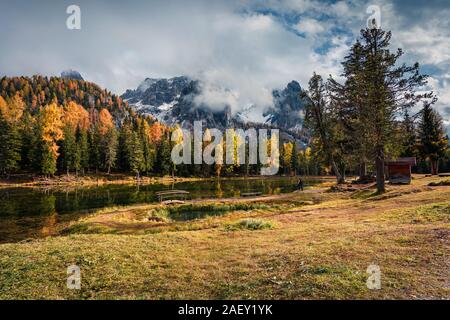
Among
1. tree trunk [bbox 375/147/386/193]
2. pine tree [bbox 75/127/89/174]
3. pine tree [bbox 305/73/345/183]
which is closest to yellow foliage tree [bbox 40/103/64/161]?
pine tree [bbox 75/127/89/174]

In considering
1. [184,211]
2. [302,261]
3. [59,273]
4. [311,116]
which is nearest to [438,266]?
[302,261]

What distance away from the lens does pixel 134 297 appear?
8820 mm

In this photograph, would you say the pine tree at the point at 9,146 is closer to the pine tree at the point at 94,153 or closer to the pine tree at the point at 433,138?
the pine tree at the point at 94,153

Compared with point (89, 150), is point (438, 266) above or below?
below


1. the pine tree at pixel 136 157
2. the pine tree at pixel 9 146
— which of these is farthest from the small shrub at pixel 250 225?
the pine tree at pixel 136 157

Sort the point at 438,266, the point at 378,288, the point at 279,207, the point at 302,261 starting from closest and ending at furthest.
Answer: the point at 378,288
the point at 438,266
the point at 302,261
the point at 279,207

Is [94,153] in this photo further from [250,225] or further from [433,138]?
[433,138]

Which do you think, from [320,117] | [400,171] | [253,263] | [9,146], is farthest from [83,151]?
[253,263]

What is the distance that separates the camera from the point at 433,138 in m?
Result: 61.5

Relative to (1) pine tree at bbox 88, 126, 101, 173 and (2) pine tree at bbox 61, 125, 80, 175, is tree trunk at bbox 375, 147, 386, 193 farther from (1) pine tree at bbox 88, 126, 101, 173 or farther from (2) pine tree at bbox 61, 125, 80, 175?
(1) pine tree at bbox 88, 126, 101, 173

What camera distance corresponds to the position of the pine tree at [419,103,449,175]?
6053 cm
